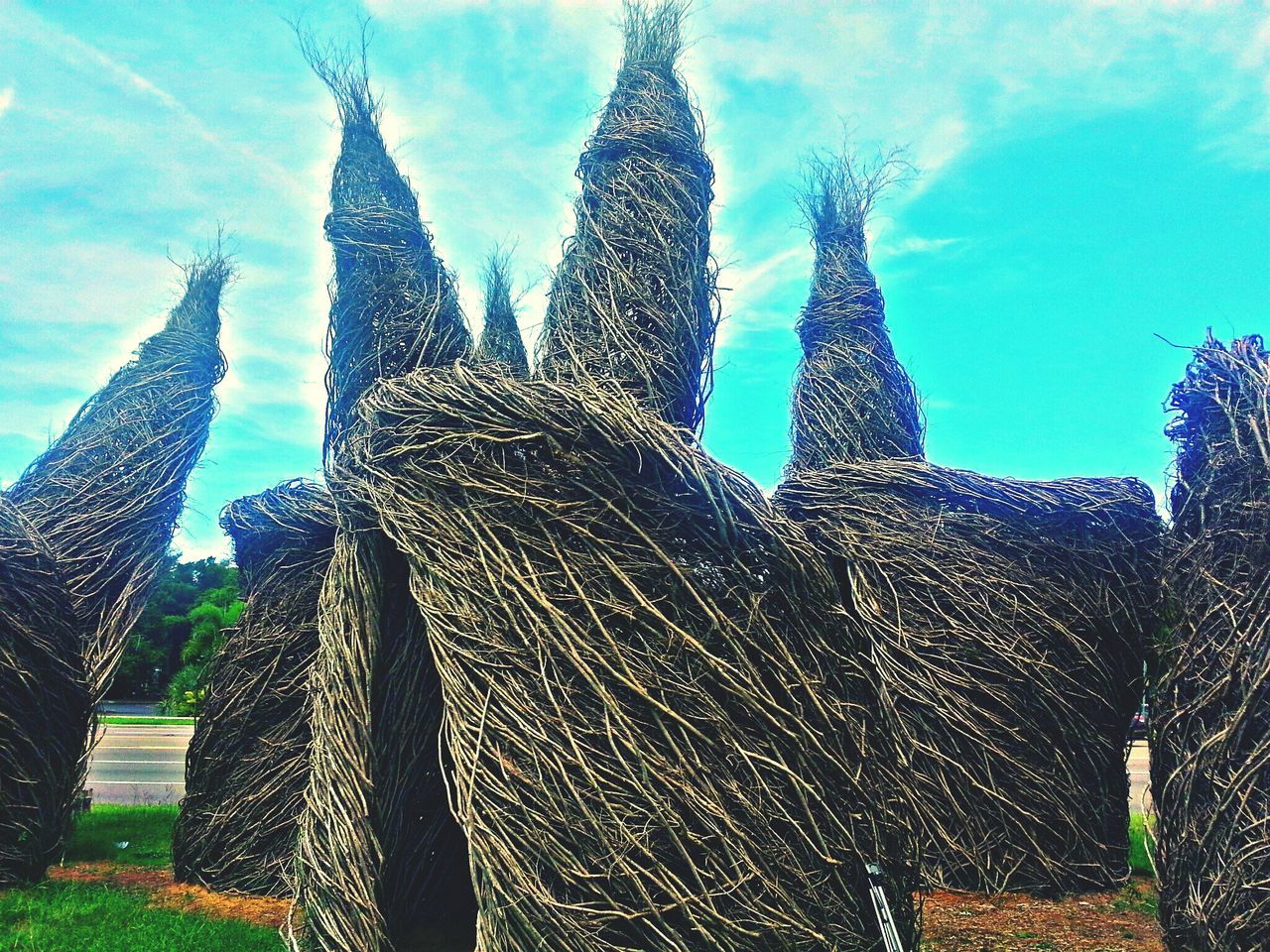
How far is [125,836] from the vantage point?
28.0 feet

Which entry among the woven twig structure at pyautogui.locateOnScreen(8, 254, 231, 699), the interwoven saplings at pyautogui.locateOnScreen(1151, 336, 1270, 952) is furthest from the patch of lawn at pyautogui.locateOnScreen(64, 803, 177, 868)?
the interwoven saplings at pyautogui.locateOnScreen(1151, 336, 1270, 952)

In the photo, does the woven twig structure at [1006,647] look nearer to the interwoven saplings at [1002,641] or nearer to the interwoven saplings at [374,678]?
the interwoven saplings at [1002,641]

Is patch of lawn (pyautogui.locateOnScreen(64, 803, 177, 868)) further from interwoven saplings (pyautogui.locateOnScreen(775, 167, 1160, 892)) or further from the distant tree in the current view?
the distant tree

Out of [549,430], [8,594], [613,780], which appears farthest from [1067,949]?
[8,594]

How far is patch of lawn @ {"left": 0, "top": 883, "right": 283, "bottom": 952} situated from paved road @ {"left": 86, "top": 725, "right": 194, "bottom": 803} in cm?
458

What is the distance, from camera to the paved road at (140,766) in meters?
13.1

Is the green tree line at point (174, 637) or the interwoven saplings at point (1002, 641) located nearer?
the interwoven saplings at point (1002, 641)

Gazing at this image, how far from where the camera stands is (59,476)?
24.7 ft

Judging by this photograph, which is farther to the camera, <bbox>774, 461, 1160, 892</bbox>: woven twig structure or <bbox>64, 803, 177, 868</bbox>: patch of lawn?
<bbox>64, 803, 177, 868</bbox>: patch of lawn

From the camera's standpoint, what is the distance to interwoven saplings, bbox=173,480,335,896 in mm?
6414

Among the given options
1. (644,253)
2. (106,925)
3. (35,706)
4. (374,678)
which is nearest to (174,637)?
(35,706)

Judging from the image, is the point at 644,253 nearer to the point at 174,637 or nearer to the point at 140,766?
the point at 140,766

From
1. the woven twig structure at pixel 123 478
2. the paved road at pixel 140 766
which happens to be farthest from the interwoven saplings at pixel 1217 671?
the paved road at pixel 140 766

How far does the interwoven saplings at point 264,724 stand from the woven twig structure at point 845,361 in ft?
14.0
